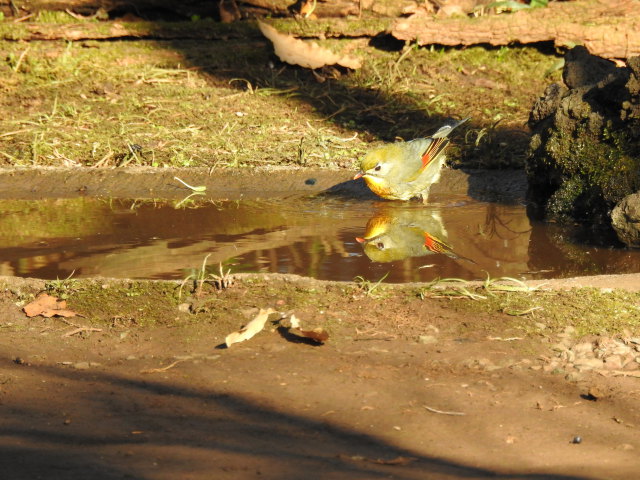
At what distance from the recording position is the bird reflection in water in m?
6.22

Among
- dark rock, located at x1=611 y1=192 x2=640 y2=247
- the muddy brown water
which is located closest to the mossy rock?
the muddy brown water

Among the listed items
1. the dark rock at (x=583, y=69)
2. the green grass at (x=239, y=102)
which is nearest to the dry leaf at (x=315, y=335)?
the dark rock at (x=583, y=69)

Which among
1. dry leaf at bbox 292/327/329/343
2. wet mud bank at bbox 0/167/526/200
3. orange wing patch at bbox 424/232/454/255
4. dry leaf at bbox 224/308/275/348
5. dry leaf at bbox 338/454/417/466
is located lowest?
wet mud bank at bbox 0/167/526/200

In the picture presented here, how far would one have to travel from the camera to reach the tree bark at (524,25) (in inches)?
420

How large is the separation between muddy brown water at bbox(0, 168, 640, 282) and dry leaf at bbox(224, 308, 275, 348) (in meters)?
1.09

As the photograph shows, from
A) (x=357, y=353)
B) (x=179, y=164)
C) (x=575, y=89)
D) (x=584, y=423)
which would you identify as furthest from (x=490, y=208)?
(x=584, y=423)

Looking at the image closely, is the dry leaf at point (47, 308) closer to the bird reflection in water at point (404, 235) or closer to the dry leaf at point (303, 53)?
the bird reflection in water at point (404, 235)

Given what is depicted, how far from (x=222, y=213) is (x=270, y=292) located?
104 inches

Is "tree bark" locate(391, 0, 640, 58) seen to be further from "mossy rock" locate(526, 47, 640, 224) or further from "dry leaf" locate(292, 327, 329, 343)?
"dry leaf" locate(292, 327, 329, 343)

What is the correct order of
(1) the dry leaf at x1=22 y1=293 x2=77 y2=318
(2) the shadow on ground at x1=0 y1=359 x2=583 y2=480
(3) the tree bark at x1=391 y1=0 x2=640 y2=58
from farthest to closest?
(3) the tree bark at x1=391 y1=0 x2=640 y2=58 → (1) the dry leaf at x1=22 y1=293 x2=77 y2=318 → (2) the shadow on ground at x1=0 y1=359 x2=583 y2=480

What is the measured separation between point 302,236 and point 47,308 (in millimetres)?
2335

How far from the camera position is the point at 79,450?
3150mm

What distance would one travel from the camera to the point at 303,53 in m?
10.8

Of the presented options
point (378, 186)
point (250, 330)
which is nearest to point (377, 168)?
point (378, 186)
